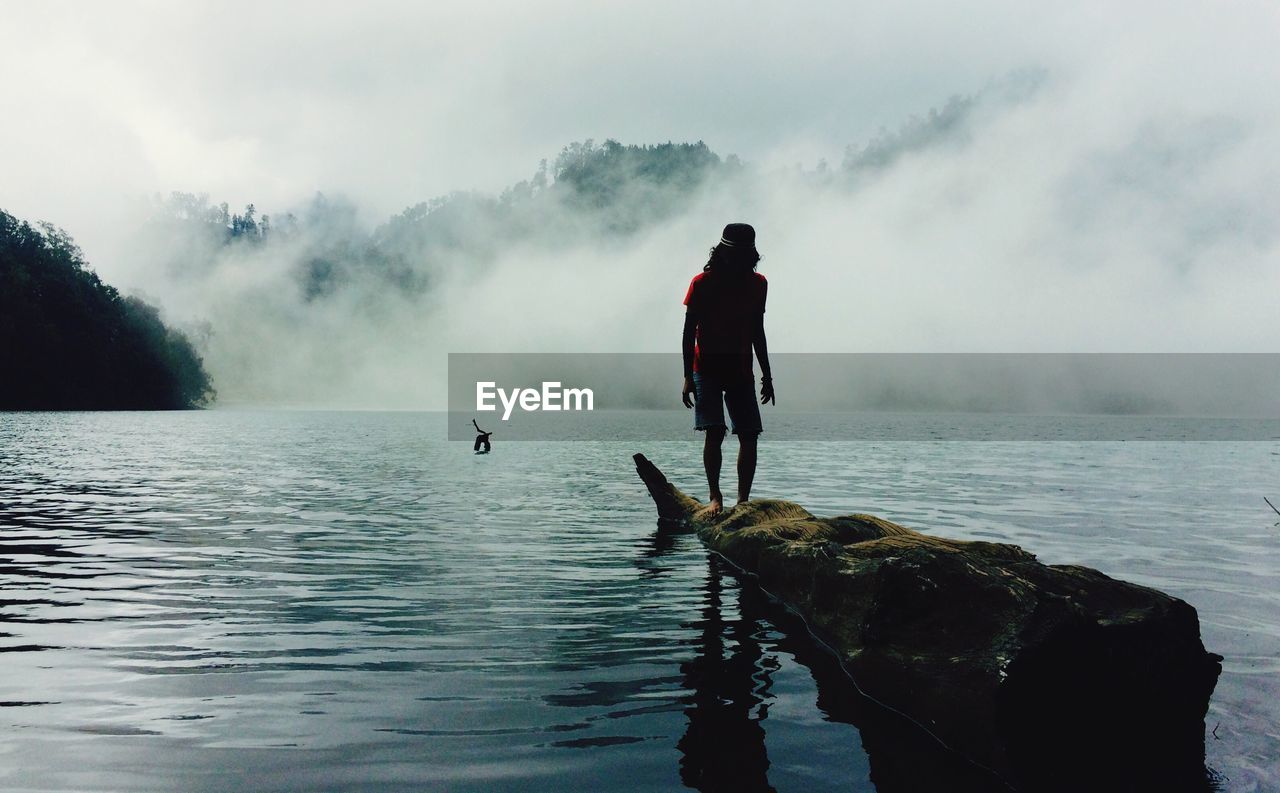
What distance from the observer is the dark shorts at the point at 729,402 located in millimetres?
9672

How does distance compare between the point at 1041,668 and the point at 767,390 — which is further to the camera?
the point at 767,390

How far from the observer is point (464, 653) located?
19.0 ft

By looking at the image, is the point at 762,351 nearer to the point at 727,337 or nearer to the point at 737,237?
the point at 727,337

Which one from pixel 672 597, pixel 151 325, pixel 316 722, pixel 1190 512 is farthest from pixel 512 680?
pixel 151 325

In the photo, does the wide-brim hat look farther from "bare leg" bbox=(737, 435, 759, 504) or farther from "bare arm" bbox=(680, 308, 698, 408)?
"bare leg" bbox=(737, 435, 759, 504)

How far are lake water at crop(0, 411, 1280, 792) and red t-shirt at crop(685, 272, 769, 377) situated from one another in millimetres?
2418

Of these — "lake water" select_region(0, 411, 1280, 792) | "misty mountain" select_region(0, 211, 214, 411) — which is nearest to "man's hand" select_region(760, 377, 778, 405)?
"lake water" select_region(0, 411, 1280, 792)

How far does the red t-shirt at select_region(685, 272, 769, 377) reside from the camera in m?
9.62

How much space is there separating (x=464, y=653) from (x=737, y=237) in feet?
18.3

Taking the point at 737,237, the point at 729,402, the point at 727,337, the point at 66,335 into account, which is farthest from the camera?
the point at 66,335

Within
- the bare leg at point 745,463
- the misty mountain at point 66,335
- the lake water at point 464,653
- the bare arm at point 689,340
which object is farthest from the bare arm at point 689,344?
the misty mountain at point 66,335

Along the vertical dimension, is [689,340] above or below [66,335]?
below

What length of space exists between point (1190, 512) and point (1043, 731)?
50.5ft

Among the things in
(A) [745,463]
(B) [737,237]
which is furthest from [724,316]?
(A) [745,463]
